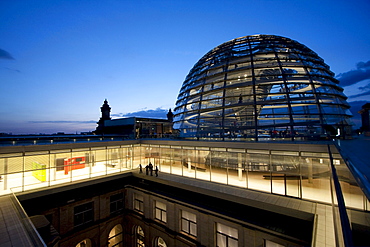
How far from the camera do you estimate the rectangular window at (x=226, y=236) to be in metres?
14.3

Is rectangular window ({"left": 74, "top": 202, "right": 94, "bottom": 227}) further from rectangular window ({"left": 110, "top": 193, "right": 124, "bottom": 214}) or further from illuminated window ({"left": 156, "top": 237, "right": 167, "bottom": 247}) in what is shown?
illuminated window ({"left": 156, "top": 237, "right": 167, "bottom": 247})

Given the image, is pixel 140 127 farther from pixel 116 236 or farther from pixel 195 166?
pixel 195 166

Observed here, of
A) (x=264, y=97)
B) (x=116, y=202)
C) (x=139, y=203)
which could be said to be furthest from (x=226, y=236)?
(x=116, y=202)

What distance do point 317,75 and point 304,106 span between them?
16.1 feet

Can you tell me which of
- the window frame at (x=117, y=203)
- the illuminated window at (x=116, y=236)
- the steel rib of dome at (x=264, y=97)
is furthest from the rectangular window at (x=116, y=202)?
the steel rib of dome at (x=264, y=97)

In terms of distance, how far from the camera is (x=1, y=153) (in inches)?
608

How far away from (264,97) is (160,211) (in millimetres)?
15794

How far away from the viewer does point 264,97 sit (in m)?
→ 18.6

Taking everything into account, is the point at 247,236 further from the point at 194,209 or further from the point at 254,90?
the point at 254,90

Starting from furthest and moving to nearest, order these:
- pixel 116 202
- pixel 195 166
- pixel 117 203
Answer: pixel 117 203 → pixel 116 202 → pixel 195 166

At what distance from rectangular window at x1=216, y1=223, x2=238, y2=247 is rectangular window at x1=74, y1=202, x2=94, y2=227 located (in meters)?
14.1

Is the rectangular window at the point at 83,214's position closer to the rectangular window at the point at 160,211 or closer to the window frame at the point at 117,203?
the window frame at the point at 117,203

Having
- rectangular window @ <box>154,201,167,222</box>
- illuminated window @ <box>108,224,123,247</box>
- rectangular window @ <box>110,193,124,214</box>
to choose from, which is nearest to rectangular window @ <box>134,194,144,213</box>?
rectangular window @ <box>110,193,124,214</box>

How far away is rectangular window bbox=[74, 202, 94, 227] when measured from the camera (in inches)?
769
